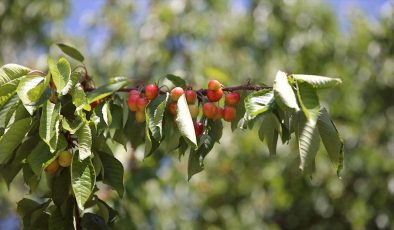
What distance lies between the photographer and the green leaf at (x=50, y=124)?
→ 1356mm

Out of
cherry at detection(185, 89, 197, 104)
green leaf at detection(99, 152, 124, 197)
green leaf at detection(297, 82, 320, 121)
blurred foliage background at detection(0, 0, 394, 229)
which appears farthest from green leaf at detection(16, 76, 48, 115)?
blurred foliage background at detection(0, 0, 394, 229)

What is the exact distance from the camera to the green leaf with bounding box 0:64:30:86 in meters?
1.55

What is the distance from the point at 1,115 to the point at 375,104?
14.6ft

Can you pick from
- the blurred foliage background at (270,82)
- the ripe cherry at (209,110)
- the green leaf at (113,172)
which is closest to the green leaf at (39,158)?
the green leaf at (113,172)

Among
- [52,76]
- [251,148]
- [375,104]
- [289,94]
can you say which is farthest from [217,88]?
[375,104]

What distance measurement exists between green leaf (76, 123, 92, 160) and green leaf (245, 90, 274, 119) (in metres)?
0.37

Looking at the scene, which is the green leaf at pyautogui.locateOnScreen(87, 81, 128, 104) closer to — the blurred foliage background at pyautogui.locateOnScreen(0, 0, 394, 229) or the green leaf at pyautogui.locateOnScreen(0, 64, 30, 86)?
the green leaf at pyautogui.locateOnScreen(0, 64, 30, 86)

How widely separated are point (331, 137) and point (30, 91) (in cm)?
73

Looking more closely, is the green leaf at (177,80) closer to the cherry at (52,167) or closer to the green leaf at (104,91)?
the green leaf at (104,91)

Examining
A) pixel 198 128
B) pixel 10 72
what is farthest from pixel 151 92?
pixel 10 72

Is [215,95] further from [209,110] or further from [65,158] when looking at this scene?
[65,158]

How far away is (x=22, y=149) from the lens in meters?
1.63

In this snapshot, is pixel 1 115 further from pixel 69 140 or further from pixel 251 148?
pixel 251 148

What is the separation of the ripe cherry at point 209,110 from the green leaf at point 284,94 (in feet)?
0.93
